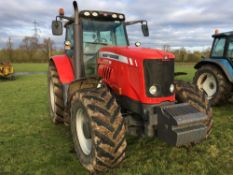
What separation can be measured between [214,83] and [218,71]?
427mm

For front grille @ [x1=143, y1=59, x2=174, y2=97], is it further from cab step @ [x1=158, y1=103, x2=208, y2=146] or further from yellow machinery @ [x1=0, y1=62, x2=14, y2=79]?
yellow machinery @ [x1=0, y1=62, x2=14, y2=79]

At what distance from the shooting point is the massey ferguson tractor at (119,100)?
3109 millimetres

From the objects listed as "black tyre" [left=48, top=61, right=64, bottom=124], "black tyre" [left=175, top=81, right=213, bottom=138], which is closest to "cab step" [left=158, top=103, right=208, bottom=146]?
"black tyre" [left=175, top=81, right=213, bottom=138]

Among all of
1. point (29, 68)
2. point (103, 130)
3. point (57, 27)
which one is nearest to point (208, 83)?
point (57, 27)

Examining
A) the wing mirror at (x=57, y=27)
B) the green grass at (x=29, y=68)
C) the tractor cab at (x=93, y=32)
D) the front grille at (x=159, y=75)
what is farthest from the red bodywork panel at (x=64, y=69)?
the green grass at (x=29, y=68)

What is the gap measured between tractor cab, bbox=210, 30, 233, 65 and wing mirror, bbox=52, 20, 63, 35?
487 cm

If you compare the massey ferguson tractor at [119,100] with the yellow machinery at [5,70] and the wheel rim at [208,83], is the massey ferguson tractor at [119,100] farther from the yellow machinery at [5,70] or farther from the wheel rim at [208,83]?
the yellow machinery at [5,70]

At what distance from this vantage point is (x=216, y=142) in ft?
14.5

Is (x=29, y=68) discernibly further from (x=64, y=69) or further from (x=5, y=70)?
(x=64, y=69)

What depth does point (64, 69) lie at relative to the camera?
16.4 ft

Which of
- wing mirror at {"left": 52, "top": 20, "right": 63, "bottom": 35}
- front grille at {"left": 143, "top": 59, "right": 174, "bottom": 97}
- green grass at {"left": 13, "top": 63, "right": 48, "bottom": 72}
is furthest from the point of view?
green grass at {"left": 13, "top": 63, "right": 48, "bottom": 72}

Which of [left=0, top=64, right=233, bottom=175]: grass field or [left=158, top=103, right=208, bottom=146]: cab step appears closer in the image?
[left=158, top=103, right=208, bottom=146]: cab step

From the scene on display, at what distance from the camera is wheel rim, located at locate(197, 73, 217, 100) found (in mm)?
7400

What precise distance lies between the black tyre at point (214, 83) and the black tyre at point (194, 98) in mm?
3283
